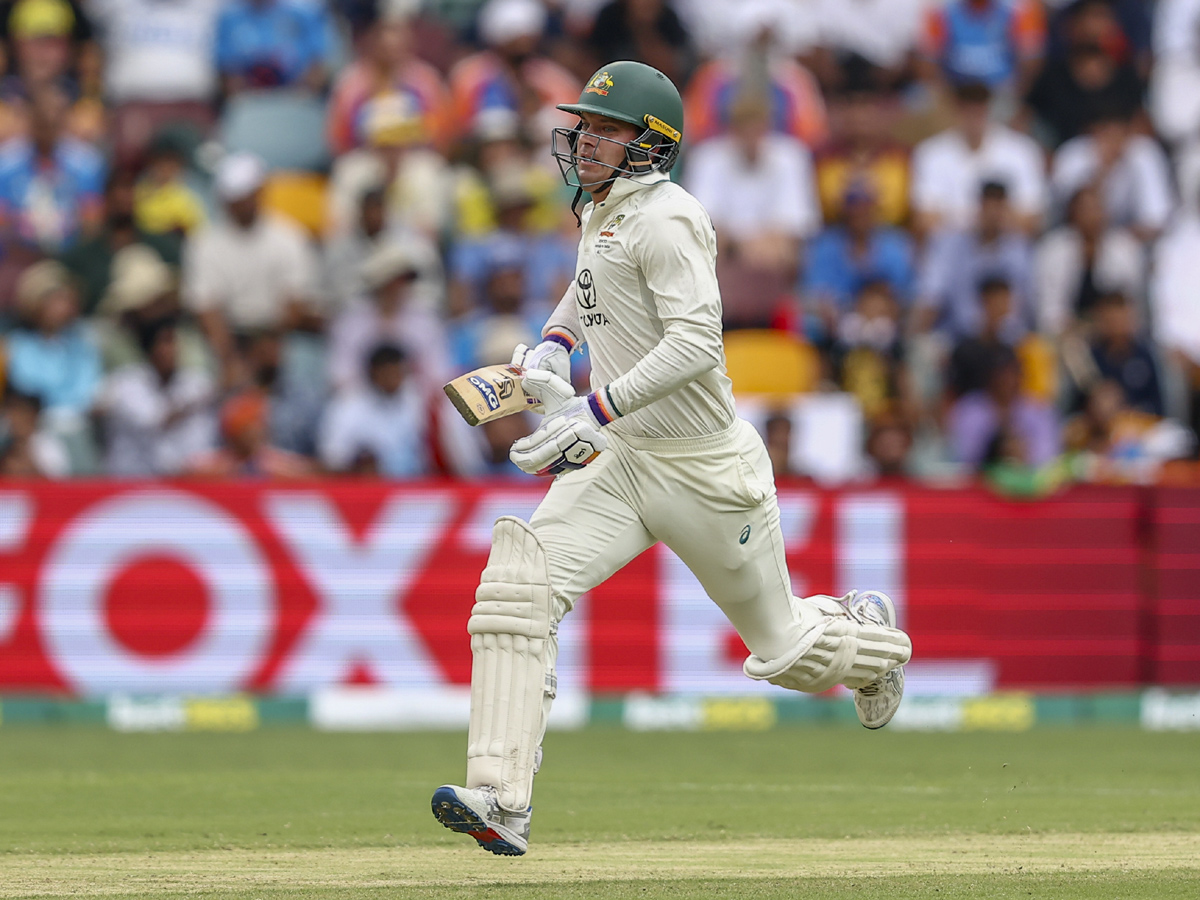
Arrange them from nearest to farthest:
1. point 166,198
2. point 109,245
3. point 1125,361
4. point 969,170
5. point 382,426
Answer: point 382,426 < point 1125,361 < point 109,245 < point 166,198 < point 969,170

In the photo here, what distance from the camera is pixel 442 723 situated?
10.0 metres

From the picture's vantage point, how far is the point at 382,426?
10.8 metres

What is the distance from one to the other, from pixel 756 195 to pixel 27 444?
471 centimetres

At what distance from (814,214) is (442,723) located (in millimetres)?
4458

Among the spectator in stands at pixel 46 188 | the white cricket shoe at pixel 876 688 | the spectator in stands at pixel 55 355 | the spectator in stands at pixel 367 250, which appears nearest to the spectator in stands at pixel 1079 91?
the spectator in stands at pixel 367 250

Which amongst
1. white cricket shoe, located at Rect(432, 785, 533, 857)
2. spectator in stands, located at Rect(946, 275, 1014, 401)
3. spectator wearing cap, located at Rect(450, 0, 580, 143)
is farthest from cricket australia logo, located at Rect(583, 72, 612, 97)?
spectator wearing cap, located at Rect(450, 0, 580, 143)

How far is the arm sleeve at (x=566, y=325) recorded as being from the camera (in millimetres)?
5676

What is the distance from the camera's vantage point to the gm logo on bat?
205 inches

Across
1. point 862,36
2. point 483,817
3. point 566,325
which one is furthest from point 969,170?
point 483,817

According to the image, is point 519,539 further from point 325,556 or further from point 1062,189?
point 1062,189

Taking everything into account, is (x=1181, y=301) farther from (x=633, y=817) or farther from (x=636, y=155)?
(x=636, y=155)

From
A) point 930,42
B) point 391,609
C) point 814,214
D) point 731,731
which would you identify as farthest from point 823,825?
point 930,42

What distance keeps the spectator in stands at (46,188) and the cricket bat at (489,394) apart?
7.73m

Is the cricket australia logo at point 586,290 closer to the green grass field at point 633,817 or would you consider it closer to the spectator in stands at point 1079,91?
the green grass field at point 633,817
